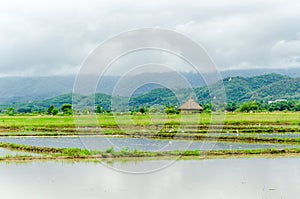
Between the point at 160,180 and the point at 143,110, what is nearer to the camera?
the point at 160,180

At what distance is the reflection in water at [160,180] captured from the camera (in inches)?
340

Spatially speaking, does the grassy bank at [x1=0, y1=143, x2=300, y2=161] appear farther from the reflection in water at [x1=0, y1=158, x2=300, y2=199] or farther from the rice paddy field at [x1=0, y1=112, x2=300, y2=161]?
the reflection in water at [x1=0, y1=158, x2=300, y2=199]

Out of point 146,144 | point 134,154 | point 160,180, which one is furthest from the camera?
point 146,144

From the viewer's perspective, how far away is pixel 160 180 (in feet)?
33.1

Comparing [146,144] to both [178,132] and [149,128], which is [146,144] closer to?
[178,132]

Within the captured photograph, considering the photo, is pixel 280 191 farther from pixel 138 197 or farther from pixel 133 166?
pixel 133 166

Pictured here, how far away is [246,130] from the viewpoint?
2170cm

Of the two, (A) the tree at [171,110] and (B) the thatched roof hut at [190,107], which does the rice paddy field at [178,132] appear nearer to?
(B) the thatched roof hut at [190,107]

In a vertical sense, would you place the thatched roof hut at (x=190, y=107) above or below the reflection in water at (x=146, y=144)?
above

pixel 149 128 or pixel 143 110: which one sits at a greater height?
pixel 143 110

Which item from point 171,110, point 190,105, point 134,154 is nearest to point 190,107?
point 190,105

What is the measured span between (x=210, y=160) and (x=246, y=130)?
30.6 ft

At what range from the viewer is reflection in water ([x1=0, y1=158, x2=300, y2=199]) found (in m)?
8.64

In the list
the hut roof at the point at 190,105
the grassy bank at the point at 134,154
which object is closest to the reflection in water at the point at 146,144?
the grassy bank at the point at 134,154
